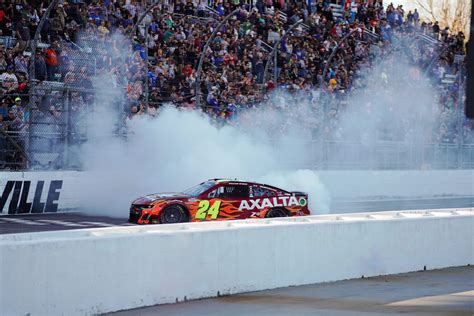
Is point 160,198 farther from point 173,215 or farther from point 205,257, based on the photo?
point 205,257

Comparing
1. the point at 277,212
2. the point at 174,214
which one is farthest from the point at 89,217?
the point at 277,212

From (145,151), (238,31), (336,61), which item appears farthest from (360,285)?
(336,61)

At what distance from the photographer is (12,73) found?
21.9 metres

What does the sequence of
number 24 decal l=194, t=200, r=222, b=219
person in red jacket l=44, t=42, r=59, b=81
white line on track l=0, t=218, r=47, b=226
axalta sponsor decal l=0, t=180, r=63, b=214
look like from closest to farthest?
number 24 decal l=194, t=200, r=222, b=219, white line on track l=0, t=218, r=47, b=226, axalta sponsor decal l=0, t=180, r=63, b=214, person in red jacket l=44, t=42, r=59, b=81

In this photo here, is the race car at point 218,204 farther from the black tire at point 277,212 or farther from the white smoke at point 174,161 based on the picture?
the white smoke at point 174,161

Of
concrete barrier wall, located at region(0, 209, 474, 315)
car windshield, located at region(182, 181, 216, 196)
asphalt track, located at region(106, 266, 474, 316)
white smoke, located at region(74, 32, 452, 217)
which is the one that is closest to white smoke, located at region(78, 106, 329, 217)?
white smoke, located at region(74, 32, 452, 217)

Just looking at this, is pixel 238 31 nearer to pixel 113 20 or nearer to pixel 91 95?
pixel 113 20

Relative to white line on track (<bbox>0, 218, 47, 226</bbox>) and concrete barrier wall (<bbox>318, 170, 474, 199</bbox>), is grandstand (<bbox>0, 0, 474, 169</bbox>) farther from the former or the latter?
white line on track (<bbox>0, 218, 47, 226</bbox>)

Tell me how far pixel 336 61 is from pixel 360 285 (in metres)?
20.9

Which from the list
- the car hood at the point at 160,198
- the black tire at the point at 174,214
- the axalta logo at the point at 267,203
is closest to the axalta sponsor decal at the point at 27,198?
the car hood at the point at 160,198

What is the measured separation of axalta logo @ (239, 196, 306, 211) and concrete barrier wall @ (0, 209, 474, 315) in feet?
18.8

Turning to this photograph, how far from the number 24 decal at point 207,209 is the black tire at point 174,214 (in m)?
0.28

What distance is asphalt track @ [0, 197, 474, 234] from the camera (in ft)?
63.7

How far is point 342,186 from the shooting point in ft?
95.2
